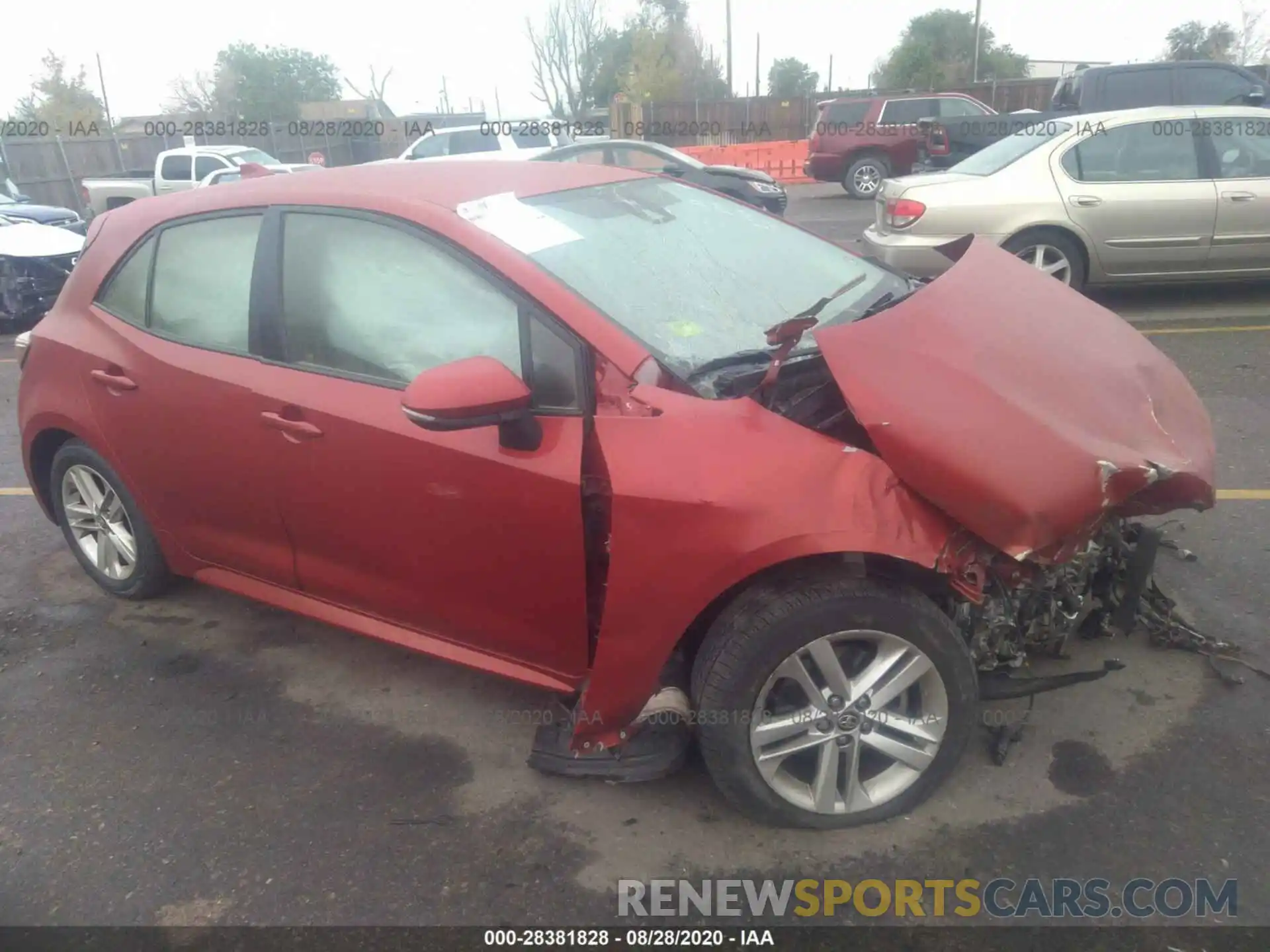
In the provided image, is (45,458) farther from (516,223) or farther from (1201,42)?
(1201,42)

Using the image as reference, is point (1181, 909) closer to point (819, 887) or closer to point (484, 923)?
point (819, 887)

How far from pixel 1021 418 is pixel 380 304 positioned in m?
1.80

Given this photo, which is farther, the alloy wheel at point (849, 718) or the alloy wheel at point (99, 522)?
the alloy wheel at point (99, 522)

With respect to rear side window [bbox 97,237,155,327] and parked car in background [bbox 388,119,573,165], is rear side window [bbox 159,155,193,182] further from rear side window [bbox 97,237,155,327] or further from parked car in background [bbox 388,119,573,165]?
rear side window [bbox 97,237,155,327]

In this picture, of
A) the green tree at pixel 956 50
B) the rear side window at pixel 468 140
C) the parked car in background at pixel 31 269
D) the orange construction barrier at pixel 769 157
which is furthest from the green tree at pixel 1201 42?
the parked car in background at pixel 31 269

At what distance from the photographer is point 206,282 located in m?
3.18

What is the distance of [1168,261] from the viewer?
7.11 metres

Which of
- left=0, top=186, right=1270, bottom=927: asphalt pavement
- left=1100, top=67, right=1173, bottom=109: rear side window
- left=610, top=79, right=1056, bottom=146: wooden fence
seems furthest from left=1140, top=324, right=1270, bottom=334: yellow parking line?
left=610, top=79, right=1056, bottom=146: wooden fence

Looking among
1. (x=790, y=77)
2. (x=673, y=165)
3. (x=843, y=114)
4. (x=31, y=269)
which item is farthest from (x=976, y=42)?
(x=31, y=269)

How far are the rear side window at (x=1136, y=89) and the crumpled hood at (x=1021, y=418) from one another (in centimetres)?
1101

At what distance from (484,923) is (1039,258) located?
653 centimetres

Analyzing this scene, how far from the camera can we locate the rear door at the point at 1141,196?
6.97m

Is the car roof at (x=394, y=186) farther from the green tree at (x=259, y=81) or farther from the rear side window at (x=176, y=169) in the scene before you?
the green tree at (x=259, y=81)

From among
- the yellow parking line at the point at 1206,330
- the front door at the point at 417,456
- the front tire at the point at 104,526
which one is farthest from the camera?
the yellow parking line at the point at 1206,330
